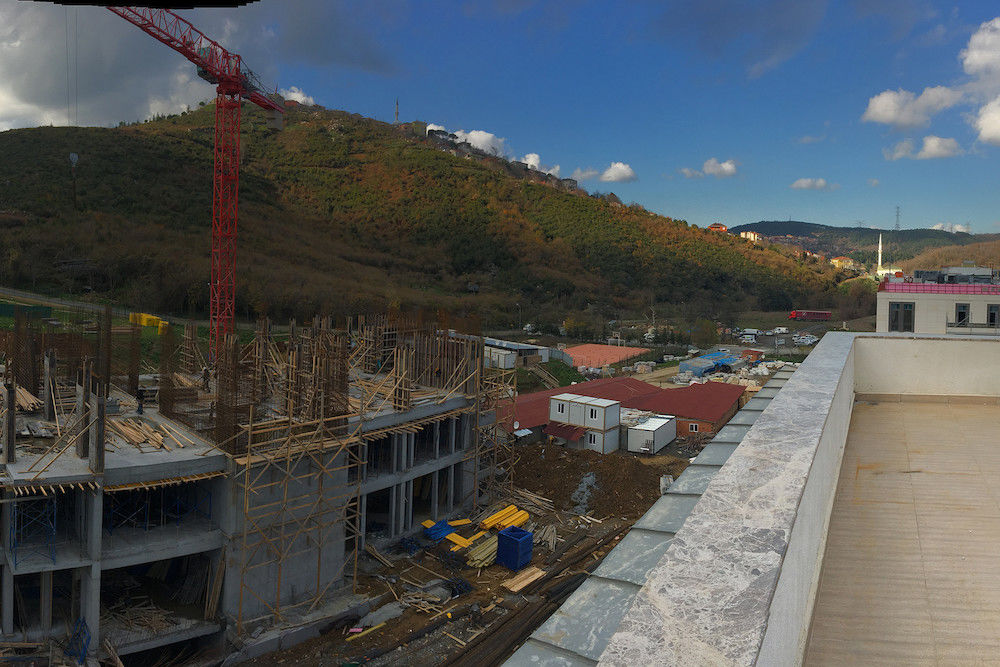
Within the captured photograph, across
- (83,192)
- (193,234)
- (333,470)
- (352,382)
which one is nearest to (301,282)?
(193,234)

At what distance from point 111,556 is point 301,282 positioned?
37.8 m

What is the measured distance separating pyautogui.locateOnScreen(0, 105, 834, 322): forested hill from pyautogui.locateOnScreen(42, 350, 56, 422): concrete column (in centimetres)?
2184

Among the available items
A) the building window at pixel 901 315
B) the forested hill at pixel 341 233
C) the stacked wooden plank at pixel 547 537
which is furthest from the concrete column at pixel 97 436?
the forested hill at pixel 341 233

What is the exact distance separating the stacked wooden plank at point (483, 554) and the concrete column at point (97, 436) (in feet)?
27.5

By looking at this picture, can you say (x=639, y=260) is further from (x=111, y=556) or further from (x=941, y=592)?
(x=941, y=592)

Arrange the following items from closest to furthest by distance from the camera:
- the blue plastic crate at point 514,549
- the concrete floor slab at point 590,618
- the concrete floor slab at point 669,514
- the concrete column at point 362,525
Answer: the concrete floor slab at point 590,618 < the concrete floor slab at point 669,514 < the concrete column at point 362,525 < the blue plastic crate at point 514,549

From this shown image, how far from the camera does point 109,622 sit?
12.3 metres

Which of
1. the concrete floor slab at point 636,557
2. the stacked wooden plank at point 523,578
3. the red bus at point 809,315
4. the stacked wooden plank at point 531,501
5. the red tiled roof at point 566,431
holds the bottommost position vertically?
the stacked wooden plank at point 523,578

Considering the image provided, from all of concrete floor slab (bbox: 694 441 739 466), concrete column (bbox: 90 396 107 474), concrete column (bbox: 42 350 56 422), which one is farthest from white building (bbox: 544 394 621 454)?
concrete floor slab (bbox: 694 441 739 466)

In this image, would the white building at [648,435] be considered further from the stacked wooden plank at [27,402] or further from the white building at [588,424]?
the stacked wooden plank at [27,402]

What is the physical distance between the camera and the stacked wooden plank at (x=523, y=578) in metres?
15.1

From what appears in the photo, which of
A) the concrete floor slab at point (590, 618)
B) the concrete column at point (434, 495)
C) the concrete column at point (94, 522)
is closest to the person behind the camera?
the concrete floor slab at point (590, 618)

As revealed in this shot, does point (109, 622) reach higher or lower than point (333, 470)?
lower

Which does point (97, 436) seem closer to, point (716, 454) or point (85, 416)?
point (85, 416)
